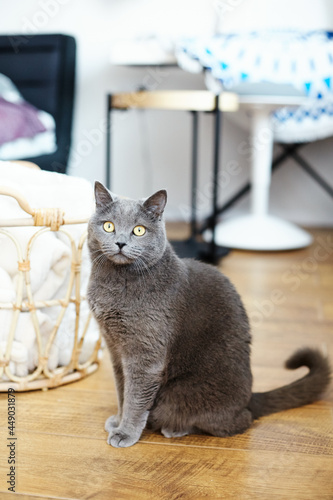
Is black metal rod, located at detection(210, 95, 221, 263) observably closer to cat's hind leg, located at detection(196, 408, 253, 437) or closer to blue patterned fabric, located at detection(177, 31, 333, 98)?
blue patterned fabric, located at detection(177, 31, 333, 98)

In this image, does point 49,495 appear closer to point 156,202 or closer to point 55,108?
point 156,202

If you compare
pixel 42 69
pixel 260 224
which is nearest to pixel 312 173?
pixel 260 224

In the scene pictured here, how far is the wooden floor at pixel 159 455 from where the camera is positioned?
2.82ft

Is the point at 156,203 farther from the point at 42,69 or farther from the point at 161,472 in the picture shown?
the point at 42,69

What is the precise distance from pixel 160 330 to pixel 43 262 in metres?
0.30

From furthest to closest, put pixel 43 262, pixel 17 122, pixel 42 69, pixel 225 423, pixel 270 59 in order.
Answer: pixel 42 69 < pixel 17 122 < pixel 270 59 < pixel 43 262 < pixel 225 423

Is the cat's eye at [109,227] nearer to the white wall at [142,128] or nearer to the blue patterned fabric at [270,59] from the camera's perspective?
the blue patterned fabric at [270,59]

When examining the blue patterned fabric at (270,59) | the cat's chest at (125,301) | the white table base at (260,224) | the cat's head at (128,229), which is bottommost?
the white table base at (260,224)

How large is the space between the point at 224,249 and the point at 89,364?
124 centimetres

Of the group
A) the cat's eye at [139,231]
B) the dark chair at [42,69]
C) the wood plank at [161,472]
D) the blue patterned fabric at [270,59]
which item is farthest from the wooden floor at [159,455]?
the dark chair at [42,69]

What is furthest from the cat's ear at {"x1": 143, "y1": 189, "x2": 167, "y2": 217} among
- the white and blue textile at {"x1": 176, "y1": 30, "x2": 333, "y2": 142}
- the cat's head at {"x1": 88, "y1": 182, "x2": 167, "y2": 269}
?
the white and blue textile at {"x1": 176, "y1": 30, "x2": 333, "y2": 142}

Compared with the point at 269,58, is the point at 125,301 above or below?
below

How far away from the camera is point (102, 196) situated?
3.20 feet

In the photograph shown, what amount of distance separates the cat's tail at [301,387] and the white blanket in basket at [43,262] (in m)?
0.42
